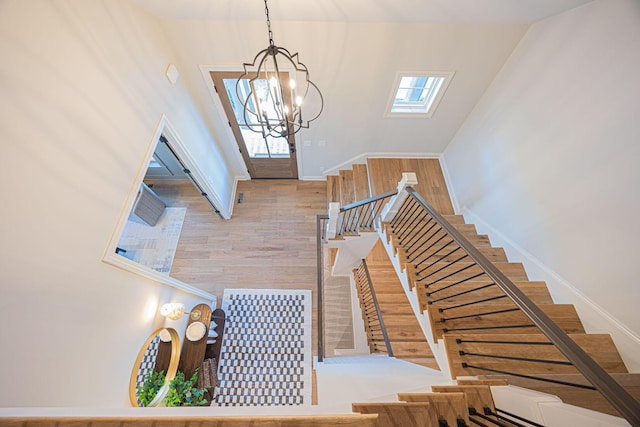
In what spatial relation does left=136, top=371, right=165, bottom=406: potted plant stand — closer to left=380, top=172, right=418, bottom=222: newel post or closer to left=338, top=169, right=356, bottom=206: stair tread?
left=380, top=172, right=418, bottom=222: newel post

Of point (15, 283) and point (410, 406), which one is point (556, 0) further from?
point (15, 283)

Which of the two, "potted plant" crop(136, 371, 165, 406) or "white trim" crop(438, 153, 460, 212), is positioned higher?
"white trim" crop(438, 153, 460, 212)

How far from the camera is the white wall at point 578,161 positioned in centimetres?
179

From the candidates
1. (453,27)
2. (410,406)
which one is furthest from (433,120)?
(410,406)

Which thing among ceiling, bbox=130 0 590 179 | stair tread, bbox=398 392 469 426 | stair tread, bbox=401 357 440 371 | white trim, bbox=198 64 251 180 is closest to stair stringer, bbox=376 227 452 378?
stair tread, bbox=398 392 469 426

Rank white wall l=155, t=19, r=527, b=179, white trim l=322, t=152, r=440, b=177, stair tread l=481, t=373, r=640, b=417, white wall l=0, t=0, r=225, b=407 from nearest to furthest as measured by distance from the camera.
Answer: white wall l=0, t=0, r=225, b=407, stair tread l=481, t=373, r=640, b=417, white wall l=155, t=19, r=527, b=179, white trim l=322, t=152, r=440, b=177

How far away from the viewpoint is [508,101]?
9.90ft

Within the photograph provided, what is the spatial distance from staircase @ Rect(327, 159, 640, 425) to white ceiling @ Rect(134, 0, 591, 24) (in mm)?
2359

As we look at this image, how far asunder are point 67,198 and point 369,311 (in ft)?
11.7

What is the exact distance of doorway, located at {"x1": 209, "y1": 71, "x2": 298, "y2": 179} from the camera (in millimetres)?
3254

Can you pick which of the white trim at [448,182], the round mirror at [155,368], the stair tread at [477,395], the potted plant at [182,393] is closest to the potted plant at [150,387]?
the round mirror at [155,368]

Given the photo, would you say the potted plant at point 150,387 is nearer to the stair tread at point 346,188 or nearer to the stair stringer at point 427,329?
the stair stringer at point 427,329

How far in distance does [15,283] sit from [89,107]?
1.14 m

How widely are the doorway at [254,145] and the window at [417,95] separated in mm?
1806
